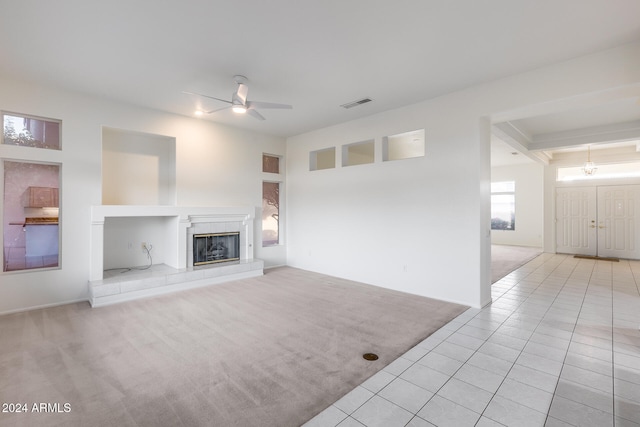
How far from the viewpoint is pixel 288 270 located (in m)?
6.65

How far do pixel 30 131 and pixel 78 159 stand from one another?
63cm

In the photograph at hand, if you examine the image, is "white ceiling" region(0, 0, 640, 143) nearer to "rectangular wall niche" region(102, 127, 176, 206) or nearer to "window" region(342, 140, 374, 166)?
"rectangular wall niche" region(102, 127, 176, 206)

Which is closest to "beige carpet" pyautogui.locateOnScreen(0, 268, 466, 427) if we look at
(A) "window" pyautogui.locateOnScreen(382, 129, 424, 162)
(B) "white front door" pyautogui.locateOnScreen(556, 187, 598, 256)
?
(A) "window" pyautogui.locateOnScreen(382, 129, 424, 162)

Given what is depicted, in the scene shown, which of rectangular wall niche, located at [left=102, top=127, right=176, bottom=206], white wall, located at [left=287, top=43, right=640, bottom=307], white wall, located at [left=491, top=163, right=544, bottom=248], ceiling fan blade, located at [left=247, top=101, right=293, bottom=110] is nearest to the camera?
white wall, located at [left=287, top=43, right=640, bottom=307]

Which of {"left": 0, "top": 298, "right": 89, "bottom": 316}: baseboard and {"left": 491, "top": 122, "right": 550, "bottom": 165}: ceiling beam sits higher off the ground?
{"left": 491, "top": 122, "right": 550, "bottom": 165}: ceiling beam

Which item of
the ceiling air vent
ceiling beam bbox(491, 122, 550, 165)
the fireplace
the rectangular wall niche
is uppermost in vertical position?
the ceiling air vent

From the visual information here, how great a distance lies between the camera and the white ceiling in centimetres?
255

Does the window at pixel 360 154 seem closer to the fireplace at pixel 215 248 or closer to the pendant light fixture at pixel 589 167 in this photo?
the fireplace at pixel 215 248

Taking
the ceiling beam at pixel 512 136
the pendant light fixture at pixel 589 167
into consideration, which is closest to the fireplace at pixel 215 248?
the ceiling beam at pixel 512 136

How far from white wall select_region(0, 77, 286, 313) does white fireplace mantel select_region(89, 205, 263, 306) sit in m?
0.19

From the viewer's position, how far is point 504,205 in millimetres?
11031

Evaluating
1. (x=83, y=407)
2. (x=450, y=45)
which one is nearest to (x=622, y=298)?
(x=450, y=45)

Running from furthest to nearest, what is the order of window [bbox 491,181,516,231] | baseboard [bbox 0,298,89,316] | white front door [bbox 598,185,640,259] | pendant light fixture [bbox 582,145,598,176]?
1. window [bbox 491,181,516,231]
2. white front door [bbox 598,185,640,259]
3. pendant light fixture [bbox 582,145,598,176]
4. baseboard [bbox 0,298,89,316]

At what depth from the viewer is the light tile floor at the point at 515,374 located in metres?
1.98
